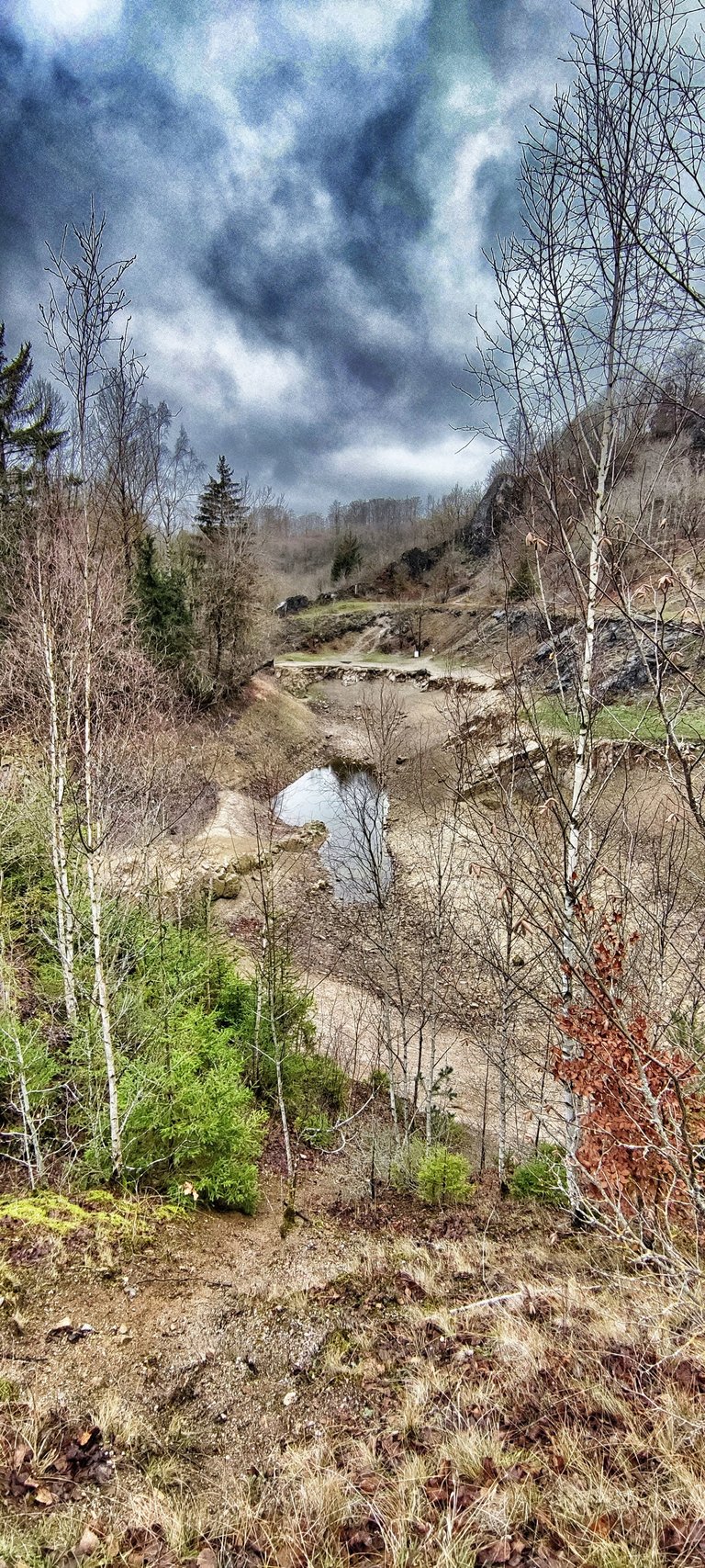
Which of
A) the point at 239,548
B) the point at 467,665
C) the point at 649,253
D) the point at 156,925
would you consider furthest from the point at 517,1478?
the point at 467,665

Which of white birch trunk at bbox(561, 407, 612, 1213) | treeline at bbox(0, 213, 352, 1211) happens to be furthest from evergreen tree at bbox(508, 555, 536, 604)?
treeline at bbox(0, 213, 352, 1211)

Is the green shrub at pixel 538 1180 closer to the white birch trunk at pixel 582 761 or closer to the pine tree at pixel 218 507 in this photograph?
the white birch trunk at pixel 582 761

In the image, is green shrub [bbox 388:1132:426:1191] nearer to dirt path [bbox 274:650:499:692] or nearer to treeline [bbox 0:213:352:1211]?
treeline [bbox 0:213:352:1211]

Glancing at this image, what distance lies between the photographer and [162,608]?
23.0 metres

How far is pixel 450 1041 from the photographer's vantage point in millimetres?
11945

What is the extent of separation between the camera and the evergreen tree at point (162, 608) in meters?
22.0

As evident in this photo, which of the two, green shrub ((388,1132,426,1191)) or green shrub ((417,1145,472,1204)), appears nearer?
green shrub ((417,1145,472,1204))

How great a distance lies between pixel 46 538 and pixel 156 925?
16.9ft

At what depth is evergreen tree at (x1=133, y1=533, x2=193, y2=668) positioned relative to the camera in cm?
2197

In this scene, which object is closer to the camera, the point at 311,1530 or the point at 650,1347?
the point at 311,1530

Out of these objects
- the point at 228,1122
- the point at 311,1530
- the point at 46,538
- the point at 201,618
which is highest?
the point at 201,618

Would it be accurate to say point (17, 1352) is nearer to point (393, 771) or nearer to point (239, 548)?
point (393, 771)

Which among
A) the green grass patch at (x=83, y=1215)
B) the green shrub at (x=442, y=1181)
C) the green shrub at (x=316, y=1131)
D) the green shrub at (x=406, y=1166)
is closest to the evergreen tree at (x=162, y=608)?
the green shrub at (x=316, y=1131)

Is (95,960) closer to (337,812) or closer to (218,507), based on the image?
(337,812)
